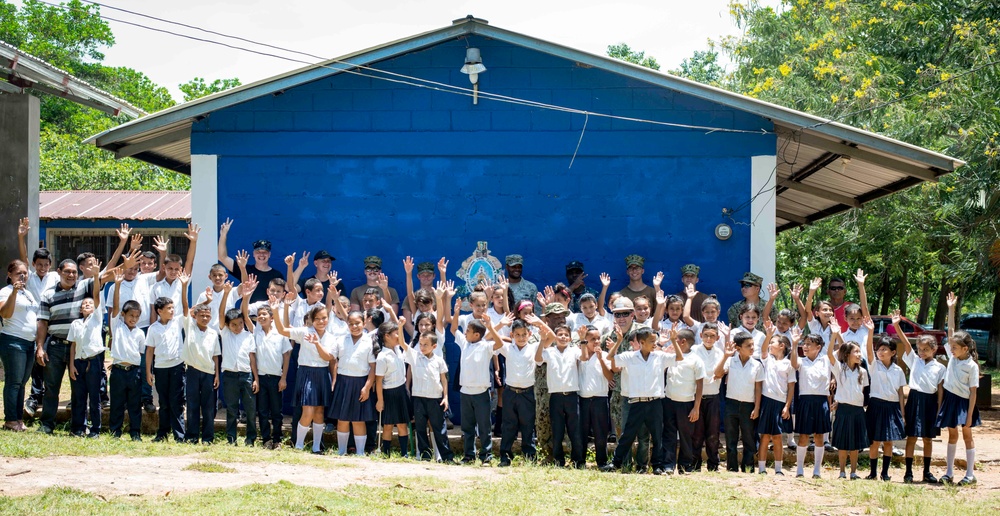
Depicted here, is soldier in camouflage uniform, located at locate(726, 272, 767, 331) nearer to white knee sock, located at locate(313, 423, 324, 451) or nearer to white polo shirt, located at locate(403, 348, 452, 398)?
white polo shirt, located at locate(403, 348, 452, 398)

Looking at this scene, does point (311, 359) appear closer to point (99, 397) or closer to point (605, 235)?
point (99, 397)

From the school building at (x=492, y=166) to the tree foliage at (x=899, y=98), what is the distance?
407 centimetres

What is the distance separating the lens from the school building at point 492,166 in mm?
12062

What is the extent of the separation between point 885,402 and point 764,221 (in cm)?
261

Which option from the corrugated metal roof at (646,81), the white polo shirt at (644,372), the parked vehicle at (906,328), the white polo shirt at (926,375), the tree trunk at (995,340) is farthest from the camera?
the tree trunk at (995,340)

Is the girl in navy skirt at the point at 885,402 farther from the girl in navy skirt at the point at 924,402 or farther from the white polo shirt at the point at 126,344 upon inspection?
the white polo shirt at the point at 126,344

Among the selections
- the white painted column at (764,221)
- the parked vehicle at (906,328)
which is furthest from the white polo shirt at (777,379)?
the parked vehicle at (906,328)

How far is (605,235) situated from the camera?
12164 mm

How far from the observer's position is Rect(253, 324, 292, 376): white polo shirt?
10586mm

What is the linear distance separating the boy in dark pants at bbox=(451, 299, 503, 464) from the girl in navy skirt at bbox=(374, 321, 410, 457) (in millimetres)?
606

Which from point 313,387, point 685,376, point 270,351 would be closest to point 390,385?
point 313,387

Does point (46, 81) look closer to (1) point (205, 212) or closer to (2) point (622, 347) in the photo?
(1) point (205, 212)

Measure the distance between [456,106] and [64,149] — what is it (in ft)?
76.2

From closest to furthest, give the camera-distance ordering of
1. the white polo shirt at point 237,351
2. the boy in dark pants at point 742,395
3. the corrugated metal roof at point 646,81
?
1. the boy in dark pants at point 742,395
2. the white polo shirt at point 237,351
3. the corrugated metal roof at point 646,81
